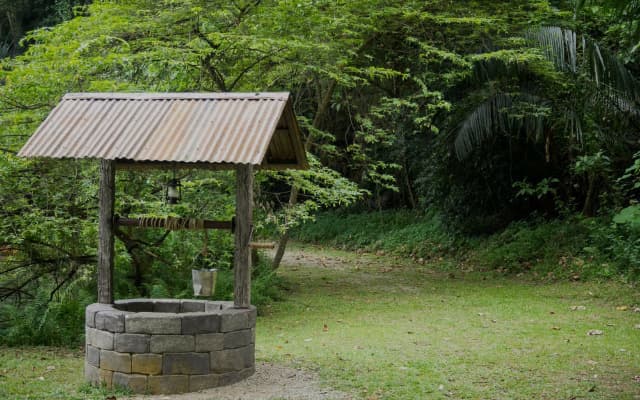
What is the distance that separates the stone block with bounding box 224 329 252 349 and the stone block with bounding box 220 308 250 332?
0.14 ft

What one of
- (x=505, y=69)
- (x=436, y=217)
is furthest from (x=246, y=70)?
(x=436, y=217)

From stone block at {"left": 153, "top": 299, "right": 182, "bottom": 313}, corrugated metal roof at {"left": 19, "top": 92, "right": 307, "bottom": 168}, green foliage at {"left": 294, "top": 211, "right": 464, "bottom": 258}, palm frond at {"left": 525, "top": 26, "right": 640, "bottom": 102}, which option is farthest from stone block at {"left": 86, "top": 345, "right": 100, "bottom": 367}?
green foliage at {"left": 294, "top": 211, "right": 464, "bottom": 258}

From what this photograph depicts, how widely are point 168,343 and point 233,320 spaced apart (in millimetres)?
656

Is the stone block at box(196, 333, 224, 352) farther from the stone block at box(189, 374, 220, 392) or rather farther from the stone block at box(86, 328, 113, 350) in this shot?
the stone block at box(86, 328, 113, 350)

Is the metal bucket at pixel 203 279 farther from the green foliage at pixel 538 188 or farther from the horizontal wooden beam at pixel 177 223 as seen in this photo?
the green foliage at pixel 538 188

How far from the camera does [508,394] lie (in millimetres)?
6137

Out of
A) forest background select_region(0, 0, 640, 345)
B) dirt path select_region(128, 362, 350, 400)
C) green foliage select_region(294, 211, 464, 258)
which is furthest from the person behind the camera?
green foliage select_region(294, 211, 464, 258)

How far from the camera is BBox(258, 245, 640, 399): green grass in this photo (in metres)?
6.50

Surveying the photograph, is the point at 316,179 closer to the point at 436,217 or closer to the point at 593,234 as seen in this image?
the point at 593,234

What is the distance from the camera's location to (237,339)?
6.72 metres

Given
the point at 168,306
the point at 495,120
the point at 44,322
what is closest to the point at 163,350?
the point at 168,306

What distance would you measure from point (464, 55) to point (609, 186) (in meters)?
4.04

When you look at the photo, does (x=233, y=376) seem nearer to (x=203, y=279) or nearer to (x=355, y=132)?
(x=203, y=279)

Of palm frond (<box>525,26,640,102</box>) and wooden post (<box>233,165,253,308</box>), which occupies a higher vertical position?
palm frond (<box>525,26,640,102</box>)
